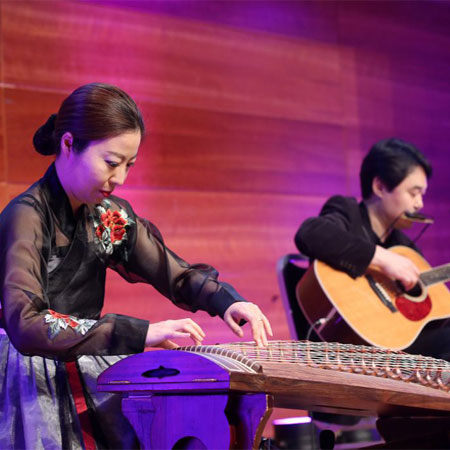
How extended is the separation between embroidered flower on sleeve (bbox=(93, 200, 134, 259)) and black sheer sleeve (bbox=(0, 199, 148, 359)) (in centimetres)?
33

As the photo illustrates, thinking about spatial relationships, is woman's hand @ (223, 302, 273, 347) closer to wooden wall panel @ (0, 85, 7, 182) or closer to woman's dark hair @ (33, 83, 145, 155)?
woman's dark hair @ (33, 83, 145, 155)

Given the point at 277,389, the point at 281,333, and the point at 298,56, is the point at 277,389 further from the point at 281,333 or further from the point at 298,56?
the point at 298,56

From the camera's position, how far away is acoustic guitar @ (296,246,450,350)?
285 centimetres

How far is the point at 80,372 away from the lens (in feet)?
6.50

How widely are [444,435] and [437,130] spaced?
8.26 feet

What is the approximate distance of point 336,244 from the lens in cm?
303

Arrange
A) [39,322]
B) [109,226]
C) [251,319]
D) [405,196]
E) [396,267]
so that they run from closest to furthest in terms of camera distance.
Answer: [39,322] < [251,319] < [109,226] < [396,267] < [405,196]

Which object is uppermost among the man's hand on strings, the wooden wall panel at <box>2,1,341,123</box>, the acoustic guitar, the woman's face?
the wooden wall panel at <box>2,1,341,123</box>

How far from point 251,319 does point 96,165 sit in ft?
1.94

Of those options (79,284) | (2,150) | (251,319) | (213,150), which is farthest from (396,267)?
(2,150)

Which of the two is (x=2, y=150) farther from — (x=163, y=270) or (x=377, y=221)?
(x=377, y=221)

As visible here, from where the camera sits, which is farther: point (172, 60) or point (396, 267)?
point (172, 60)

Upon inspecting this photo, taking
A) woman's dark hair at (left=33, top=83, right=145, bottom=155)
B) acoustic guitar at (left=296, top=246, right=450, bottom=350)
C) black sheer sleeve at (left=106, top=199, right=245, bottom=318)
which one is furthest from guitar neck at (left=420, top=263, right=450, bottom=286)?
woman's dark hair at (left=33, top=83, right=145, bottom=155)

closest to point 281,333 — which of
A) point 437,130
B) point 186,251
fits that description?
point 186,251
